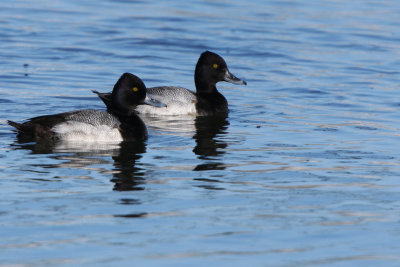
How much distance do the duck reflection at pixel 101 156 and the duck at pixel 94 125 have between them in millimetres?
131

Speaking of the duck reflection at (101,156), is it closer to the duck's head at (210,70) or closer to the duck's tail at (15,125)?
the duck's tail at (15,125)

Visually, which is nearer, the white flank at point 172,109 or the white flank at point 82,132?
the white flank at point 82,132

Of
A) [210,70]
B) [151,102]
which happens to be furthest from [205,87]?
[151,102]

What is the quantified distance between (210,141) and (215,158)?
1291 mm

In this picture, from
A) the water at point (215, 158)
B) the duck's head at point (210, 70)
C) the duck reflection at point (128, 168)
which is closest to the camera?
the water at point (215, 158)

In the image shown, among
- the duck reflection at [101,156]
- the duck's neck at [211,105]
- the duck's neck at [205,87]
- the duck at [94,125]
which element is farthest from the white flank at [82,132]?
the duck's neck at [205,87]

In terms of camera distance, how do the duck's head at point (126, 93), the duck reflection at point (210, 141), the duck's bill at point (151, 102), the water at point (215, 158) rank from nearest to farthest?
the water at point (215, 158)
the duck reflection at point (210, 141)
the duck's head at point (126, 93)
the duck's bill at point (151, 102)

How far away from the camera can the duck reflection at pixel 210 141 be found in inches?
429

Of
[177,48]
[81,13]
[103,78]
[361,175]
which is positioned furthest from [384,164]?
[81,13]

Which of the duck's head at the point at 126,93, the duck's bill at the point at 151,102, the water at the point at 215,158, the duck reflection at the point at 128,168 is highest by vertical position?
the duck's head at the point at 126,93

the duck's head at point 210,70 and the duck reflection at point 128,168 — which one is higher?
the duck's head at point 210,70

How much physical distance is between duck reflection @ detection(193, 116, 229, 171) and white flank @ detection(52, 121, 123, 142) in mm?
1237

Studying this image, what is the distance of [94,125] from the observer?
468 inches

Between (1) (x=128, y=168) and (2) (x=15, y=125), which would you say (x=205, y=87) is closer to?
(2) (x=15, y=125)
